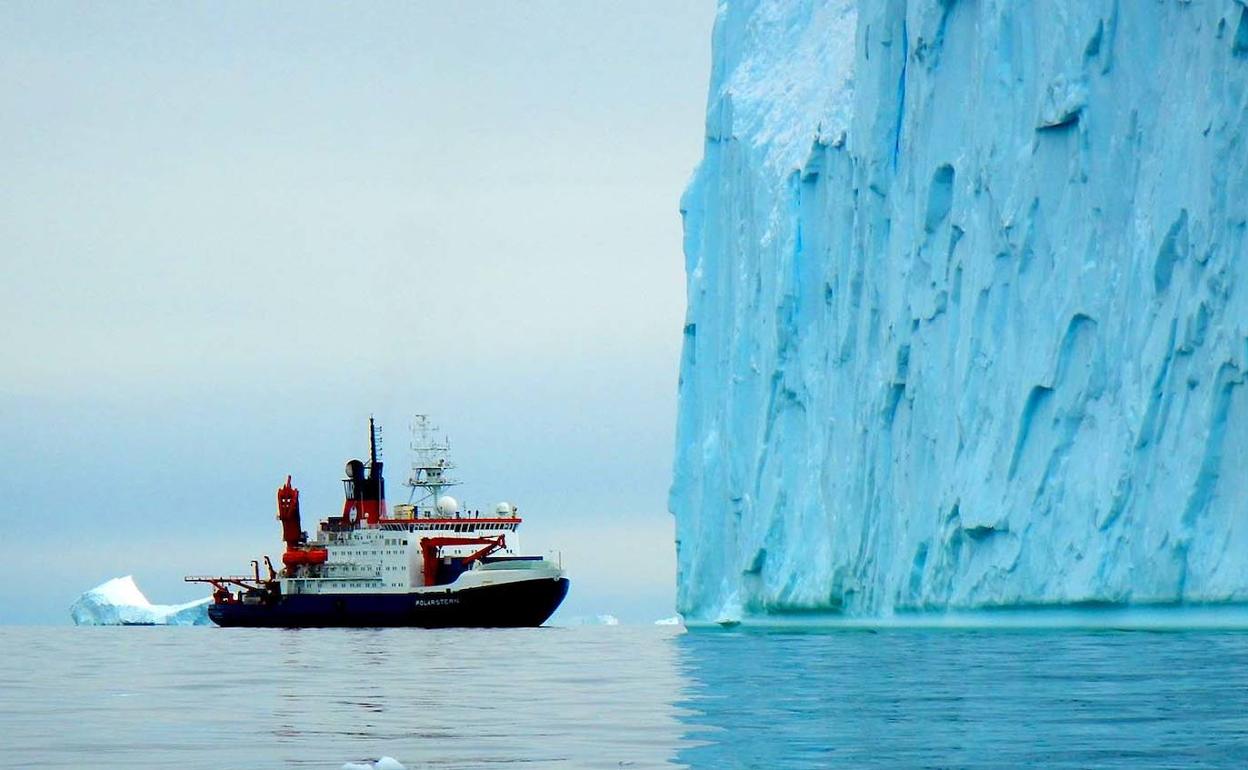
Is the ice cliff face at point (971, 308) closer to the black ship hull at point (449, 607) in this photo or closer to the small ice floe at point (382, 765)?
the black ship hull at point (449, 607)

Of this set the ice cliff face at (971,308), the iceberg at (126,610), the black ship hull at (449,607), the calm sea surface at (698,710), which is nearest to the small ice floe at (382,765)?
the calm sea surface at (698,710)

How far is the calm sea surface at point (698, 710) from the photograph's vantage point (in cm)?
886

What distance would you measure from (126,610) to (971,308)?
179 ft

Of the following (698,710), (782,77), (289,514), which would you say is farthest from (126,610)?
(698,710)

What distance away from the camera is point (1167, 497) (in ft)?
69.9

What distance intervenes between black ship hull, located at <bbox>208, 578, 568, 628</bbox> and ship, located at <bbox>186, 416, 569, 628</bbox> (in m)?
0.03

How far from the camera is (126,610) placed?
7138cm

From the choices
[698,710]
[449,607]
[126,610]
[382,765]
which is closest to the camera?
[382,765]

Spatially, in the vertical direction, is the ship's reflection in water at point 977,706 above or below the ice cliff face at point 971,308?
below

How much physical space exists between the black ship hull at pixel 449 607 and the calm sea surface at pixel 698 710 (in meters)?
23.7

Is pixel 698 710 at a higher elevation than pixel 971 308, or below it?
below

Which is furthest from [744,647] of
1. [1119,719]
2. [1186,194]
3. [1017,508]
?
[1119,719]

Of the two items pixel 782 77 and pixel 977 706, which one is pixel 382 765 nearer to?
pixel 977 706

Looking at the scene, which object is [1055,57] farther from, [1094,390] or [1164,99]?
[1094,390]
